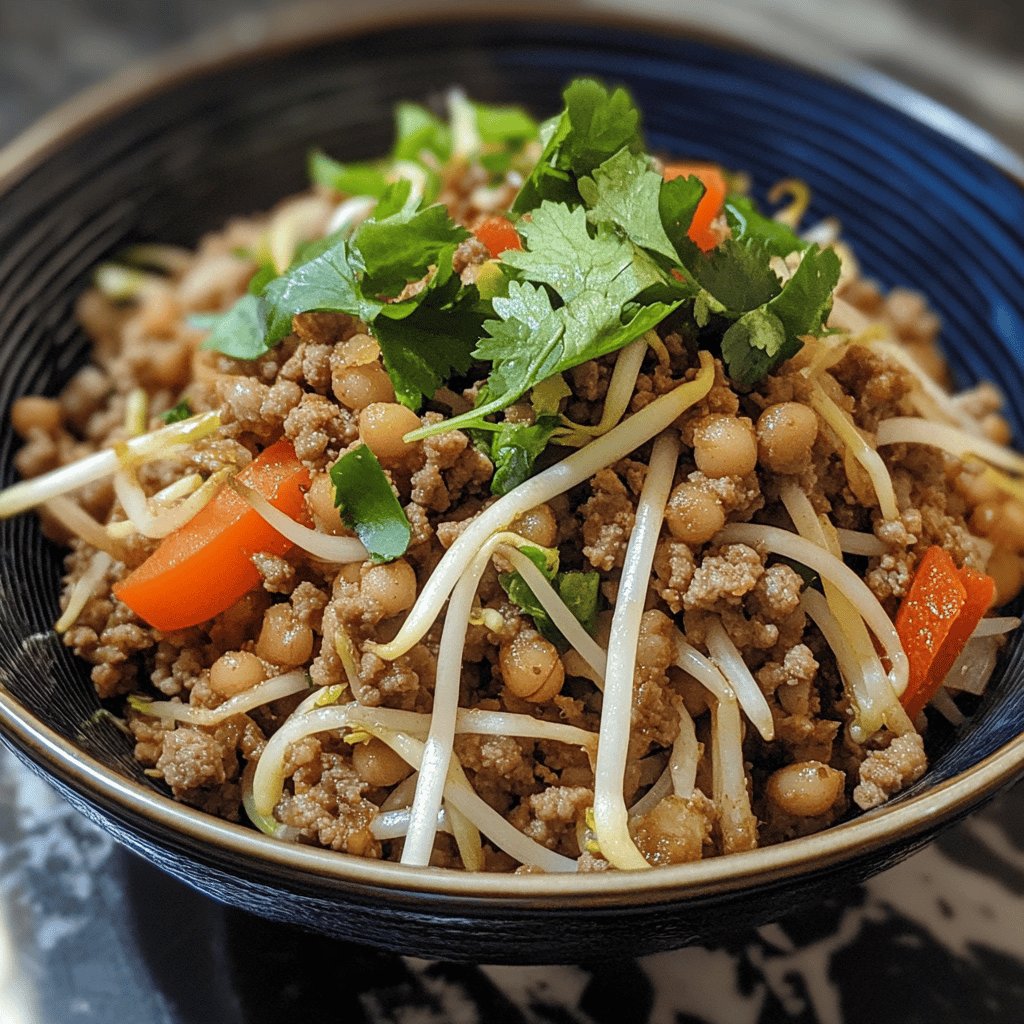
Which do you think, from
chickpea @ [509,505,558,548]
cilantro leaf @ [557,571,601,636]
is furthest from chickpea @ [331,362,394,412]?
cilantro leaf @ [557,571,601,636]

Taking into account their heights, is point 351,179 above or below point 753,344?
above

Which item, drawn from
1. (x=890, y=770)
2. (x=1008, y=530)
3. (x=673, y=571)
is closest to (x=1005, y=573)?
(x=1008, y=530)

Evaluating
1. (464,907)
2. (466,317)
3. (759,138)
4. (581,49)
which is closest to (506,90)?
(581,49)

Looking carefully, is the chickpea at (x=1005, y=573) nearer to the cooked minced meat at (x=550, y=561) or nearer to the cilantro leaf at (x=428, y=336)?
the cooked minced meat at (x=550, y=561)

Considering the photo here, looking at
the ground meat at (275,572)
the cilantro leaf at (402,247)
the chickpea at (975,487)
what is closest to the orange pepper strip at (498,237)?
the cilantro leaf at (402,247)

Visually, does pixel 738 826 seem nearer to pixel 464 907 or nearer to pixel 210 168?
pixel 464 907

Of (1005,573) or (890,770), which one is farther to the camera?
(1005,573)

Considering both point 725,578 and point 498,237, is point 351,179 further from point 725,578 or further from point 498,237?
point 725,578
